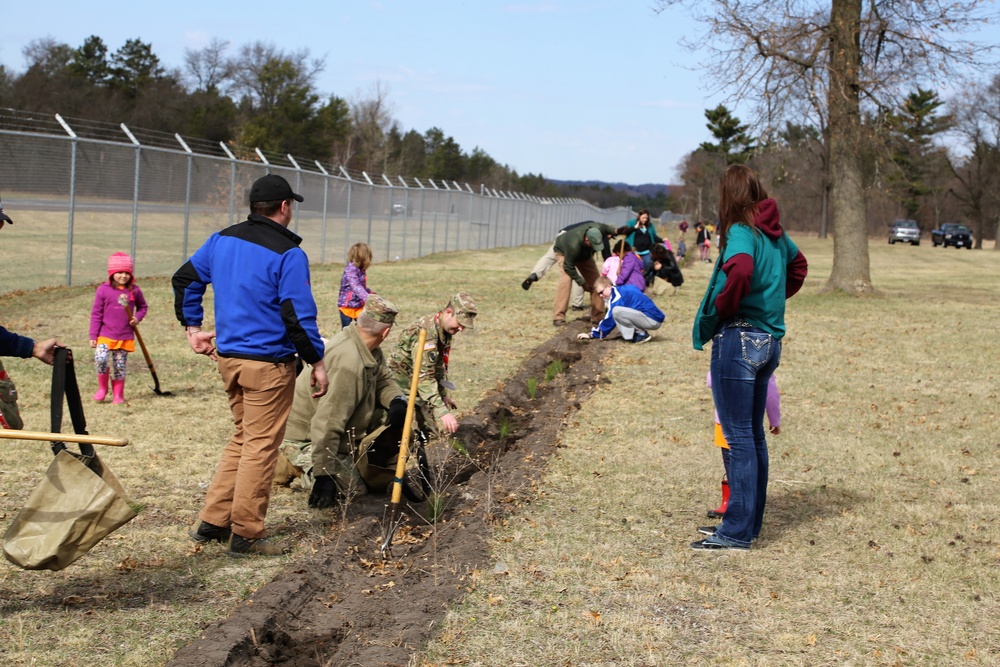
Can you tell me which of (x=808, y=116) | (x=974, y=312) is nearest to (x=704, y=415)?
(x=974, y=312)

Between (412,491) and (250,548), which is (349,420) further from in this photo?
(250,548)

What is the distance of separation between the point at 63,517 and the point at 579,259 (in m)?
11.7

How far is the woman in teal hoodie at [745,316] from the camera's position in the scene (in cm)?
512

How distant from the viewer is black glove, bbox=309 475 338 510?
6.14 metres

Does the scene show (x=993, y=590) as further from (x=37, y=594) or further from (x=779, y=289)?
(x=37, y=594)

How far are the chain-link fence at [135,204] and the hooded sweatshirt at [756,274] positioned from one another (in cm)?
1223

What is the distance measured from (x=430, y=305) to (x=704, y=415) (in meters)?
8.21

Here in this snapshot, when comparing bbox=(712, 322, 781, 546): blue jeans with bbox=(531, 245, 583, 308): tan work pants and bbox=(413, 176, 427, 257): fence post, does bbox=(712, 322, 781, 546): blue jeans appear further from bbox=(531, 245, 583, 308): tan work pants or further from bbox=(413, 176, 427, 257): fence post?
bbox=(413, 176, 427, 257): fence post

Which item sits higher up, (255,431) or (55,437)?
(55,437)

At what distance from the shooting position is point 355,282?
10742 millimetres

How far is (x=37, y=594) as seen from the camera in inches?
180

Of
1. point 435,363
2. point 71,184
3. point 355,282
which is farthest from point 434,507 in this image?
point 71,184

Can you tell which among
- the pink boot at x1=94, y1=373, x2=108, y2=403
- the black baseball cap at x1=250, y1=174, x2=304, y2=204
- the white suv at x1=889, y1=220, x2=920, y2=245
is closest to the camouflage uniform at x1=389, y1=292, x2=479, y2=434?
the black baseball cap at x1=250, y1=174, x2=304, y2=204

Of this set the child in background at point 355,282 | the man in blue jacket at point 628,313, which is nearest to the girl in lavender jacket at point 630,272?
the man in blue jacket at point 628,313
